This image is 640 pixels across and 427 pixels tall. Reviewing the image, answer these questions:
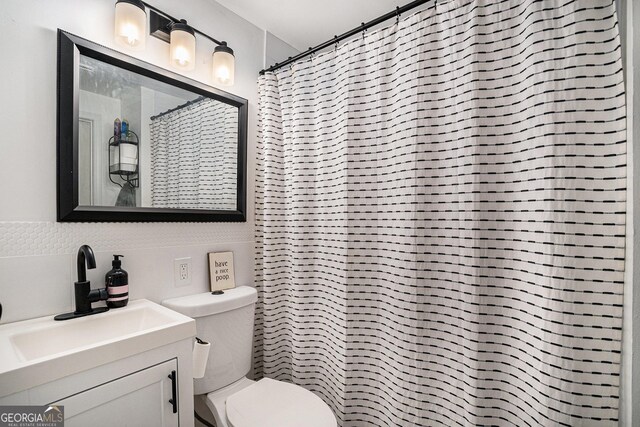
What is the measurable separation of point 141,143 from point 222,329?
3.02 feet

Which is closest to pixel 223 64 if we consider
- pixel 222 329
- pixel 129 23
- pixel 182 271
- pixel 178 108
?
pixel 178 108

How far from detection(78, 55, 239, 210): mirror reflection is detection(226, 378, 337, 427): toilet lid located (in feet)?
3.02

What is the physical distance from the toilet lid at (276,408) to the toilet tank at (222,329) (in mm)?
126

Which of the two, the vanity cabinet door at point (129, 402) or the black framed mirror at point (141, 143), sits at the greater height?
the black framed mirror at point (141, 143)

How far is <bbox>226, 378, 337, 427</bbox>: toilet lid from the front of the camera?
1124 millimetres

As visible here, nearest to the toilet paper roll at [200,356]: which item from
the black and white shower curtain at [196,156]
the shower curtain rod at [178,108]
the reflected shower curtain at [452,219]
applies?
the reflected shower curtain at [452,219]

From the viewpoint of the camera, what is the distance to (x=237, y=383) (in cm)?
145

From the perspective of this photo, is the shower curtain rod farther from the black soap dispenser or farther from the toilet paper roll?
the toilet paper roll

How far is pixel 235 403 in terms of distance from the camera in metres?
1.24

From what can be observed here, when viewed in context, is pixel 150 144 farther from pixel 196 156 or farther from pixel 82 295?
pixel 82 295

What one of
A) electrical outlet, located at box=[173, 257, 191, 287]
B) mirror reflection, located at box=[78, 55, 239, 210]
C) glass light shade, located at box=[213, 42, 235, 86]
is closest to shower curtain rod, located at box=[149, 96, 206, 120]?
mirror reflection, located at box=[78, 55, 239, 210]

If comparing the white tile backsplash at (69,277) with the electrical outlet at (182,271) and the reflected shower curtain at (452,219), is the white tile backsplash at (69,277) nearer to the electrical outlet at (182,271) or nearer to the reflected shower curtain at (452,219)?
the electrical outlet at (182,271)

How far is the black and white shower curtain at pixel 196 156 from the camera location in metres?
1.36

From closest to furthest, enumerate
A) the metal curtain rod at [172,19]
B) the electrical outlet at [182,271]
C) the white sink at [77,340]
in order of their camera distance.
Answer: the white sink at [77,340] → the metal curtain rod at [172,19] → the electrical outlet at [182,271]
